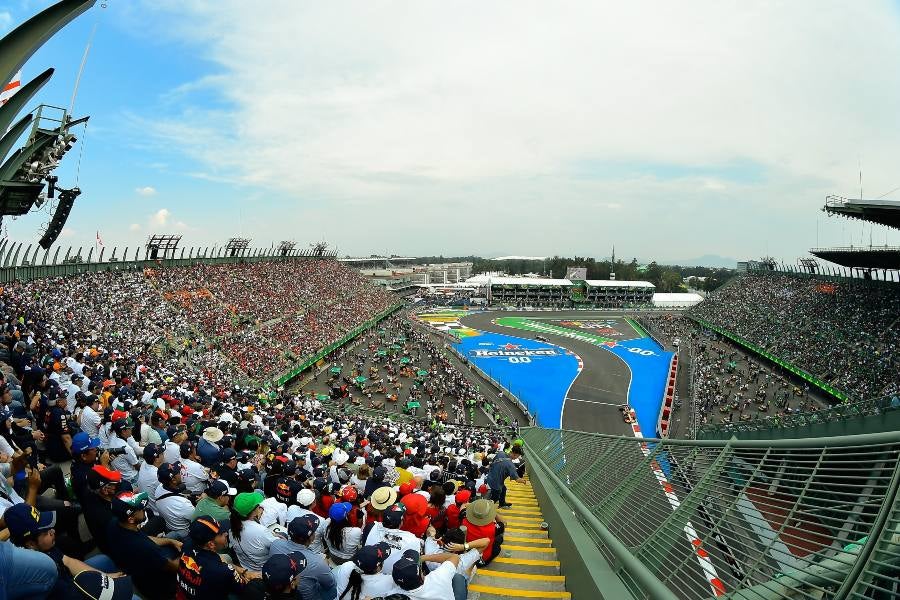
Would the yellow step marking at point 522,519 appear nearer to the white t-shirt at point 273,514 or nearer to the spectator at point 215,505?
the white t-shirt at point 273,514

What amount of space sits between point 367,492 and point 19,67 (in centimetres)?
881

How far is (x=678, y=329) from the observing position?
54.5 metres

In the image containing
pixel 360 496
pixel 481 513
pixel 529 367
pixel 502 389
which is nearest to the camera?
pixel 481 513

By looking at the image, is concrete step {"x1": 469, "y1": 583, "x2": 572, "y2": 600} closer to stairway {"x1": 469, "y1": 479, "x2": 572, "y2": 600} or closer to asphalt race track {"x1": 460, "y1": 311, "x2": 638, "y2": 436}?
stairway {"x1": 469, "y1": 479, "x2": 572, "y2": 600}

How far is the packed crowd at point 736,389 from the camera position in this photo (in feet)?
90.1

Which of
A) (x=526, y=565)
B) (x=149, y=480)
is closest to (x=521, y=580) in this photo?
(x=526, y=565)

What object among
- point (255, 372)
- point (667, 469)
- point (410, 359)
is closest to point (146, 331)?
point (255, 372)

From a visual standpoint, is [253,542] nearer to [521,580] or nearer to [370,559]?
[370,559]

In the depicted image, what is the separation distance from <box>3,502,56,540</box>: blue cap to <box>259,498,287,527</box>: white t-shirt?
1.77 m

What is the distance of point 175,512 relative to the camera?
4523 millimetres

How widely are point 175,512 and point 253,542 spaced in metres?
1.03

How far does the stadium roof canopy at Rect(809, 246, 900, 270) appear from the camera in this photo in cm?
3186

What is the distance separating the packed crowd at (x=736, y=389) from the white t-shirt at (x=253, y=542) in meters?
26.1

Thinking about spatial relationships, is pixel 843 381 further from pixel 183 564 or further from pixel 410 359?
pixel 183 564
